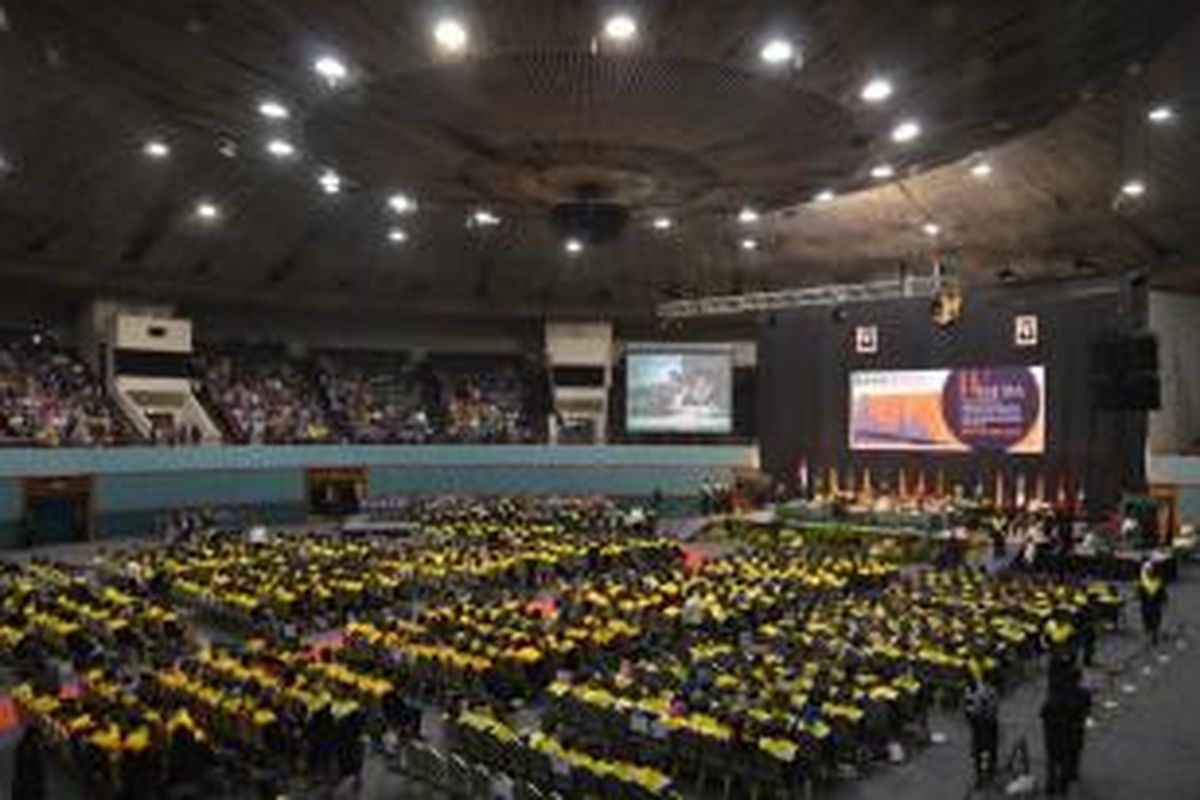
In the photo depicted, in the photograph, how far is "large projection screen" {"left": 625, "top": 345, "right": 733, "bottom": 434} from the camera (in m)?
47.1

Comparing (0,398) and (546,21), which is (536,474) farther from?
(546,21)

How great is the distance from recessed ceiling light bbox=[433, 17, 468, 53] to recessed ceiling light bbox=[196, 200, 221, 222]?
65.8 ft

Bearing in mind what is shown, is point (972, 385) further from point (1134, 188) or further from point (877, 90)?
point (877, 90)

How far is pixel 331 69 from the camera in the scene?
52.9 ft

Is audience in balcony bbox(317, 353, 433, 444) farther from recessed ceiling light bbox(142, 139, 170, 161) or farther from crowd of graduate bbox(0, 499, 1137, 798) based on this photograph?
recessed ceiling light bbox(142, 139, 170, 161)

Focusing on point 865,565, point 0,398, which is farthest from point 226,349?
point 865,565

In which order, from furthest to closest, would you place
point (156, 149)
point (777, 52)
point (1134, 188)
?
point (1134, 188) < point (156, 149) < point (777, 52)

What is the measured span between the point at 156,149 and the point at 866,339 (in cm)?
2402

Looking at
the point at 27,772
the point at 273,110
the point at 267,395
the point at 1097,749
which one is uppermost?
the point at 273,110

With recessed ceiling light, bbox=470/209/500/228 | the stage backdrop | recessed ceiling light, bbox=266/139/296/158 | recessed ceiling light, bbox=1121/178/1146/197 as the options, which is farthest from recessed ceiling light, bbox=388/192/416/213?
recessed ceiling light, bbox=1121/178/1146/197

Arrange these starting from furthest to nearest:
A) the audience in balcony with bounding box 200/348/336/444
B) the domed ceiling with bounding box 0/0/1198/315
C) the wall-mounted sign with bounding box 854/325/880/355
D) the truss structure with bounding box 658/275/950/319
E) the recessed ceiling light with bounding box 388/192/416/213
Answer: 1. the audience in balcony with bounding box 200/348/336/444
2. the wall-mounted sign with bounding box 854/325/880/355
3. the truss structure with bounding box 658/275/950/319
4. the recessed ceiling light with bounding box 388/192/416/213
5. the domed ceiling with bounding box 0/0/1198/315

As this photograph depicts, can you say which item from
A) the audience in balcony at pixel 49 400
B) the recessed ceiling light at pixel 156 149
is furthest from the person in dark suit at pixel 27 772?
the audience in balcony at pixel 49 400

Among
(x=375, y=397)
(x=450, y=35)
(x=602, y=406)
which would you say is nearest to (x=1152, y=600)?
(x=450, y=35)

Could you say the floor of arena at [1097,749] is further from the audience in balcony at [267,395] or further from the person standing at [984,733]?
the audience in balcony at [267,395]
